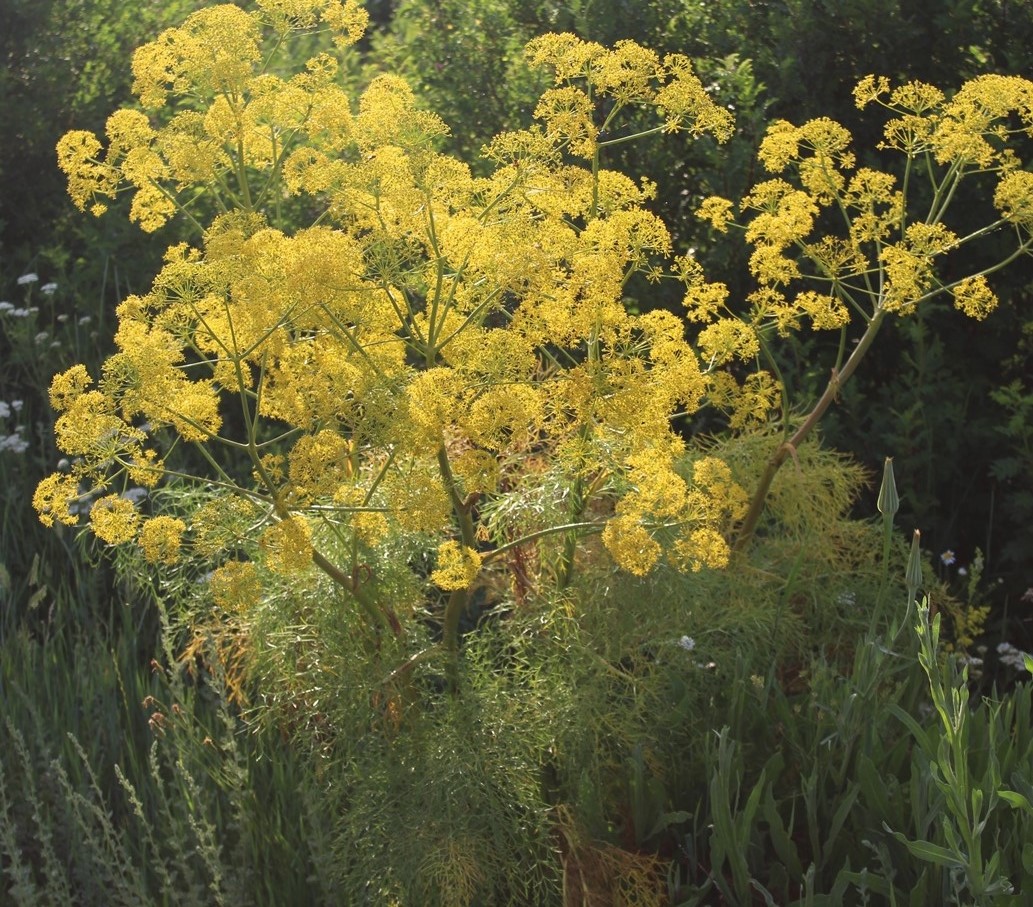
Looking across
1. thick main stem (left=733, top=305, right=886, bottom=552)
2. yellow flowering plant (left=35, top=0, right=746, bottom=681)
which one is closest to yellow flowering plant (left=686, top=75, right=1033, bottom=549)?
thick main stem (left=733, top=305, right=886, bottom=552)

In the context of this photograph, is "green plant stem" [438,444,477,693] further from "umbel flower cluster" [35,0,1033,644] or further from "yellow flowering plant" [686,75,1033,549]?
"yellow flowering plant" [686,75,1033,549]

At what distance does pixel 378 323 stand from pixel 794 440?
102 centimetres

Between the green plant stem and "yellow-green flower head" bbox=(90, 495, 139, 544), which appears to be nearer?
"yellow-green flower head" bbox=(90, 495, 139, 544)

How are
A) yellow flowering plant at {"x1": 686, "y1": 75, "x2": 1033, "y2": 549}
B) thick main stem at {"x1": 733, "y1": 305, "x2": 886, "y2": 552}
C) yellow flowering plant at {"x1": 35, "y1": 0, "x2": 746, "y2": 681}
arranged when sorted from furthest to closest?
thick main stem at {"x1": 733, "y1": 305, "x2": 886, "y2": 552}
yellow flowering plant at {"x1": 686, "y1": 75, "x2": 1033, "y2": 549}
yellow flowering plant at {"x1": 35, "y1": 0, "x2": 746, "y2": 681}

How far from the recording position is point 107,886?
3.36 metres

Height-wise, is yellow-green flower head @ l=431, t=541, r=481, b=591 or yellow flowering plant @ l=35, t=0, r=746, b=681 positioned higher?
yellow flowering plant @ l=35, t=0, r=746, b=681

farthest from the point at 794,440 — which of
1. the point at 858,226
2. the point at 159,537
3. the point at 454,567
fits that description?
the point at 159,537

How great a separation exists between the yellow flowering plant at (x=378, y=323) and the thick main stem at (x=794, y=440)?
0.34 meters

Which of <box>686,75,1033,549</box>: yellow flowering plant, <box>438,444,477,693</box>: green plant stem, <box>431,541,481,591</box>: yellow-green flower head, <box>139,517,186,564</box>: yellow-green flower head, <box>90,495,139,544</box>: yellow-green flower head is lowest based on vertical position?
<box>438,444,477,693</box>: green plant stem

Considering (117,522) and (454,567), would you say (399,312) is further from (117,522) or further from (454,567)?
(117,522)

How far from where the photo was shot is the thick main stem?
298cm

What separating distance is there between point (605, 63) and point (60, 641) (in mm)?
2243

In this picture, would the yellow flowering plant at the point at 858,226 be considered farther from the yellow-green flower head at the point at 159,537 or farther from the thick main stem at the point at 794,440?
the yellow-green flower head at the point at 159,537

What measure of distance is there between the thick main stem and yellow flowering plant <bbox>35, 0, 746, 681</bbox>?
339 millimetres
